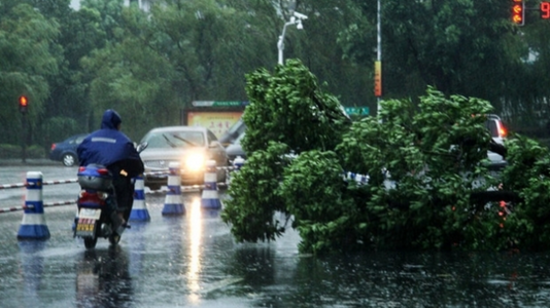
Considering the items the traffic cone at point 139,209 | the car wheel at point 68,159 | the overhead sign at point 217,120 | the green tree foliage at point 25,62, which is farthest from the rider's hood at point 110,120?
the green tree foliage at point 25,62

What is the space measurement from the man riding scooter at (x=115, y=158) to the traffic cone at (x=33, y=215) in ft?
4.96

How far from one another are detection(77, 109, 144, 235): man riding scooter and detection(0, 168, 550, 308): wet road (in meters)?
0.51

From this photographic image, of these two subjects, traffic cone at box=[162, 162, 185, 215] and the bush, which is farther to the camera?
the bush

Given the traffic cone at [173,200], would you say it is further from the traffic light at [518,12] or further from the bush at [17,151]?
the bush at [17,151]

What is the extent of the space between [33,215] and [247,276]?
240 inches

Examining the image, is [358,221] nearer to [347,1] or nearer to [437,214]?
[437,214]

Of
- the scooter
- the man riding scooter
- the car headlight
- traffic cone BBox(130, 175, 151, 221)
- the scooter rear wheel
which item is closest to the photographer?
the scooter

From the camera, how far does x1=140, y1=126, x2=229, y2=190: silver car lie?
3462cm

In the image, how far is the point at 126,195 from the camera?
18.6m

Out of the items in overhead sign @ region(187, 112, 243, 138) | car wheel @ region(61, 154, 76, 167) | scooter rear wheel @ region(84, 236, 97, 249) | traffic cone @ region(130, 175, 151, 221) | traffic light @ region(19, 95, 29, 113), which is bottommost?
scooter rear wheel @ region(84, 236, 97, 249)

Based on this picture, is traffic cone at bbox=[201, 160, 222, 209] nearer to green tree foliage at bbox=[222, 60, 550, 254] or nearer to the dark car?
green tree foliage at bbox=[222, 60, 550, 254]

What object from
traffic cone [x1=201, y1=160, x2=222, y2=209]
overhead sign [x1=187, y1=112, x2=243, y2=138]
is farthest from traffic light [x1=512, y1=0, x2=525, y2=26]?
traffic cone [x1=201, y1=160, x2=222, y2=209]

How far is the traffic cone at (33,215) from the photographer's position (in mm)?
19516

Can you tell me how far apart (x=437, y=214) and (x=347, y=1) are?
54.5 meters
